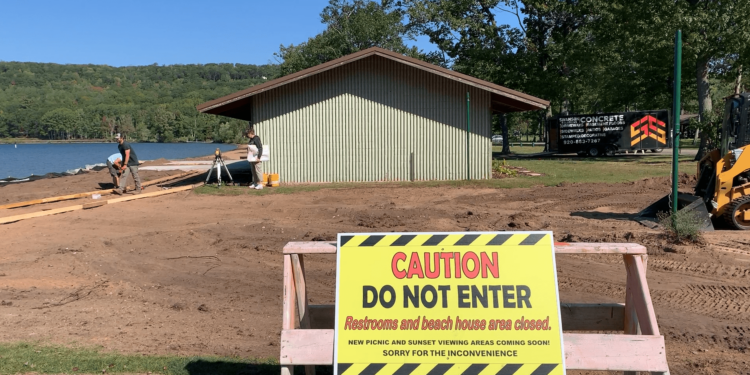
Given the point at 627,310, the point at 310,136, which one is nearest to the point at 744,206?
the point at 627,310

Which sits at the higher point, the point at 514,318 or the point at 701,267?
the point at 514,318

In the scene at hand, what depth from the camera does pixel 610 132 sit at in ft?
128

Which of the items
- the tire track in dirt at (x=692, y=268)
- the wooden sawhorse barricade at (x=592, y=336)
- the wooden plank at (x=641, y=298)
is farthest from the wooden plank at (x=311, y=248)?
the tire track in dirt at (x=692, y=268)

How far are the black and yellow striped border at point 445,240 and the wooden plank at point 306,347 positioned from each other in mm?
631

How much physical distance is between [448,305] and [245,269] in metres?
5.77

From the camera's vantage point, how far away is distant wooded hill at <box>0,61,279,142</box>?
125562 millimetres

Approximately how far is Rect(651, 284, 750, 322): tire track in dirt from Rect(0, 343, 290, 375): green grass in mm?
4887

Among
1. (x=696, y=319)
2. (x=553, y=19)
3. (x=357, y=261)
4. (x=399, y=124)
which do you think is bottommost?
(x=696, y=319)

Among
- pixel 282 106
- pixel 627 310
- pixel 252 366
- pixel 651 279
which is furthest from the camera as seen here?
pixel 282 106

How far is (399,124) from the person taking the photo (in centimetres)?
2206

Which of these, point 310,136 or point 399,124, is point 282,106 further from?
point 399,124

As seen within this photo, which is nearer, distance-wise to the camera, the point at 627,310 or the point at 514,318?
the point at 514,318

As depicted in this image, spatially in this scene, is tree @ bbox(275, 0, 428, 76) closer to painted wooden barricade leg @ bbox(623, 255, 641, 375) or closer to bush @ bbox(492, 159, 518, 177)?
bush @ bbox(492, 159, 518, 177)

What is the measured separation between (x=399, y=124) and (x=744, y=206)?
1273 cm
